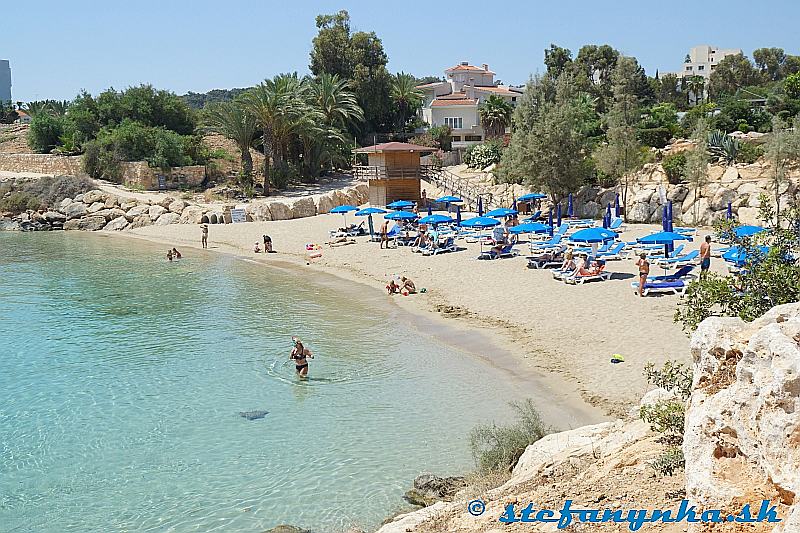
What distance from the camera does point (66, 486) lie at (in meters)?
10.6

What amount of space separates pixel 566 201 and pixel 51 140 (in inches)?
1617

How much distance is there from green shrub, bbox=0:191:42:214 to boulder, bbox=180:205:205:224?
12.3 m

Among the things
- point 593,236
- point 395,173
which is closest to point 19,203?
point 395,173

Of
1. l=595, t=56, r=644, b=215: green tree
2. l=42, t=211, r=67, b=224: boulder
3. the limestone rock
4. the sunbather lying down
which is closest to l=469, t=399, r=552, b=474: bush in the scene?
the sunbather lying down

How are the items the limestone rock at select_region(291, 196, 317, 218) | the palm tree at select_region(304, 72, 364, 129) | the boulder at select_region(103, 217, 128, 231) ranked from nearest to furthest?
the limestone rock at select_region(291, 196, 317, 218)
the boulder at select_region(103, 217, 128, 231)
the palm tree at select_region(304, 72, 364, 129)

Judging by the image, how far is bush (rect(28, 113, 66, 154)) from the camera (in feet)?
183

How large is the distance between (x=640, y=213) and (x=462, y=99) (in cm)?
3339

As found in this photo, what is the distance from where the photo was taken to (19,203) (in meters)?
48.5

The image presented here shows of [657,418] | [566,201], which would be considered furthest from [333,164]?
[657,418]

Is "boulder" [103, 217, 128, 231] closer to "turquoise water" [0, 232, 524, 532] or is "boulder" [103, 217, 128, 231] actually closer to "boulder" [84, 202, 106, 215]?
"boulder" [84, 202, 106, 215]

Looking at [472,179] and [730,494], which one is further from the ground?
[472,179]

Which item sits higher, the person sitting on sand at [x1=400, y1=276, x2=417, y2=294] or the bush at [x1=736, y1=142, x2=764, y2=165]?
the bush at [x1=736, y1=142, x2=764, y2=165]

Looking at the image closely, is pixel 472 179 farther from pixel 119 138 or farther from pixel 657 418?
pixel 657 418

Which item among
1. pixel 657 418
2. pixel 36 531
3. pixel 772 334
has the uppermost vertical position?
pixel 772 334
